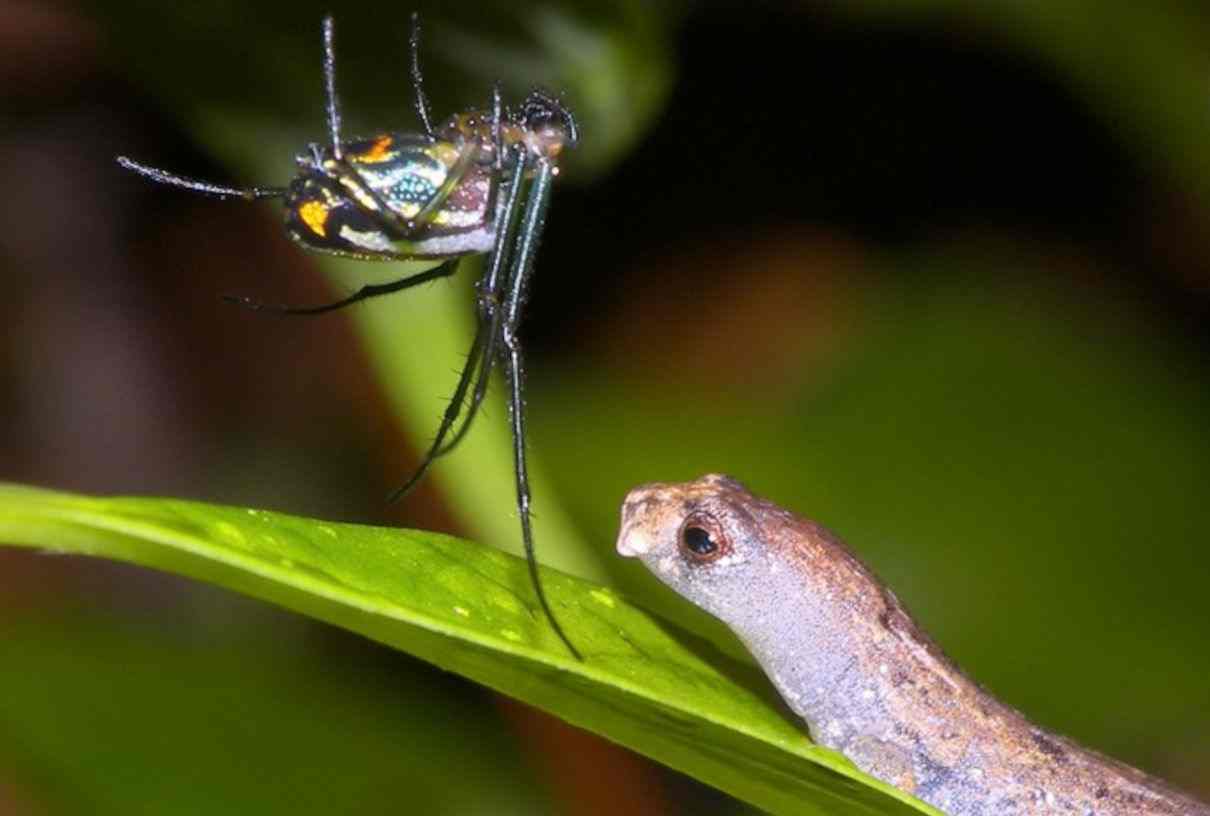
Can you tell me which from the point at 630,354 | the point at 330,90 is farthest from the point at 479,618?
the point at 630,354

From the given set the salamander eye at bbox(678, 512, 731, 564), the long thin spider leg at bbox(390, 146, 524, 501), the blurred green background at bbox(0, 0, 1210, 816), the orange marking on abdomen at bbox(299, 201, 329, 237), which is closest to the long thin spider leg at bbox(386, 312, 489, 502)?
the long thin spider leg at bbox(390, 146, 524, 501)

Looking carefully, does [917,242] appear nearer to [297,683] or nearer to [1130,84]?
[1130,84]

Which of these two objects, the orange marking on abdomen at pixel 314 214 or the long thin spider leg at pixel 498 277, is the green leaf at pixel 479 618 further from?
the orange marking on abdomen at pixel 314 214

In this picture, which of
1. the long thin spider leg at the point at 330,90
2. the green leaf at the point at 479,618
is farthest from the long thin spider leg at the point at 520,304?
the long thin spider leg at the point at 330,90

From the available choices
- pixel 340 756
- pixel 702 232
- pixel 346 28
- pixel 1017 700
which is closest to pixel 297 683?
pixel 340 756

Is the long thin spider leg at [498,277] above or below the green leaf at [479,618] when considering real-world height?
above

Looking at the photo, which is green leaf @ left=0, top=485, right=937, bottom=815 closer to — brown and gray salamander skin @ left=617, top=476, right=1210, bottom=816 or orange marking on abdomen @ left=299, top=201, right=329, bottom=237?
brown and gray salamander skin @ left=617, top=476, right=1210, bottom=816
